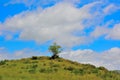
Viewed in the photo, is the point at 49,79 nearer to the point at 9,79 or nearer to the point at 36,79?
the point at 36,79

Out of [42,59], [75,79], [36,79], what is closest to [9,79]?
[36,79]

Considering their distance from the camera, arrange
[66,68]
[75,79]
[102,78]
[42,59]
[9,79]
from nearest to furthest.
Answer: [9,79] < [75,79] < [102,78] < [66,68] < [42,59]

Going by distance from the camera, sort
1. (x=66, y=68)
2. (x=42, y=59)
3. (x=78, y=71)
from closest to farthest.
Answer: (x=78, y=71), (x=66, y=68), (x=42, y=59)

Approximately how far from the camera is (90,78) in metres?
37.6

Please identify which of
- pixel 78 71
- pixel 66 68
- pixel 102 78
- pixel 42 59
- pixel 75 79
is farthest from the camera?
pixel 42 59

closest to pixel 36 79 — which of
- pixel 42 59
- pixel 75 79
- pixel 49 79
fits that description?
pixel 49 79

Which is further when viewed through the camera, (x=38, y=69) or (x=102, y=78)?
(x=38, y=69)

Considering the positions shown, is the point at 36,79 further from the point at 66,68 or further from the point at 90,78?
the point at 66,68

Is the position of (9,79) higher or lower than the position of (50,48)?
lower

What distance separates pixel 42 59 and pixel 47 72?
14.9 meters

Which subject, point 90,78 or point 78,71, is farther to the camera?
point 78,71

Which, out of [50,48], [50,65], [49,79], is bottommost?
[49,79]

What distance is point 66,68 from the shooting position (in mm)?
46656

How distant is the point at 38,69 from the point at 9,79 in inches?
474
